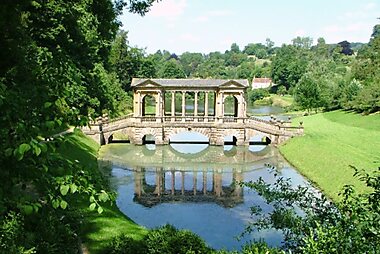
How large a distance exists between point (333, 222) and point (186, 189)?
891 inches

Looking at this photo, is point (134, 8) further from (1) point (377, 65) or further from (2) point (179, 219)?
(1) point (377, 65)

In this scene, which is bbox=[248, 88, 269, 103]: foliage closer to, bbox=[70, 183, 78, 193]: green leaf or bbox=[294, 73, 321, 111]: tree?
bbox=[294, 73, 321, 111]: tree

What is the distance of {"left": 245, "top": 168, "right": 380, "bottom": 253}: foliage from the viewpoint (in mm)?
→ 5375

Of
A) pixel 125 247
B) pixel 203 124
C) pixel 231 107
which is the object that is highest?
pixel 125 247

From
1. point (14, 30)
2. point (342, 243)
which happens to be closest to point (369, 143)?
point (14, 30)

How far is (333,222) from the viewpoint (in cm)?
665

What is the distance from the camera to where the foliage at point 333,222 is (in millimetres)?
5375

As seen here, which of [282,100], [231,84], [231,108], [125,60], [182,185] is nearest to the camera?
[182,185]

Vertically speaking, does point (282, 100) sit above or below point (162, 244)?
below

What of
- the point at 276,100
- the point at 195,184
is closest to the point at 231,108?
the point at 276,100

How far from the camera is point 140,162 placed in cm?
3666

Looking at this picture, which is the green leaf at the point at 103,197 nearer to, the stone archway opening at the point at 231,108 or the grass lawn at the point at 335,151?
the grass lawn at the point at 335,151

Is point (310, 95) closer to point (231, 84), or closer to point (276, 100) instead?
point (231, 84)

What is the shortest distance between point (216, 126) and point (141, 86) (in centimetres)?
888
